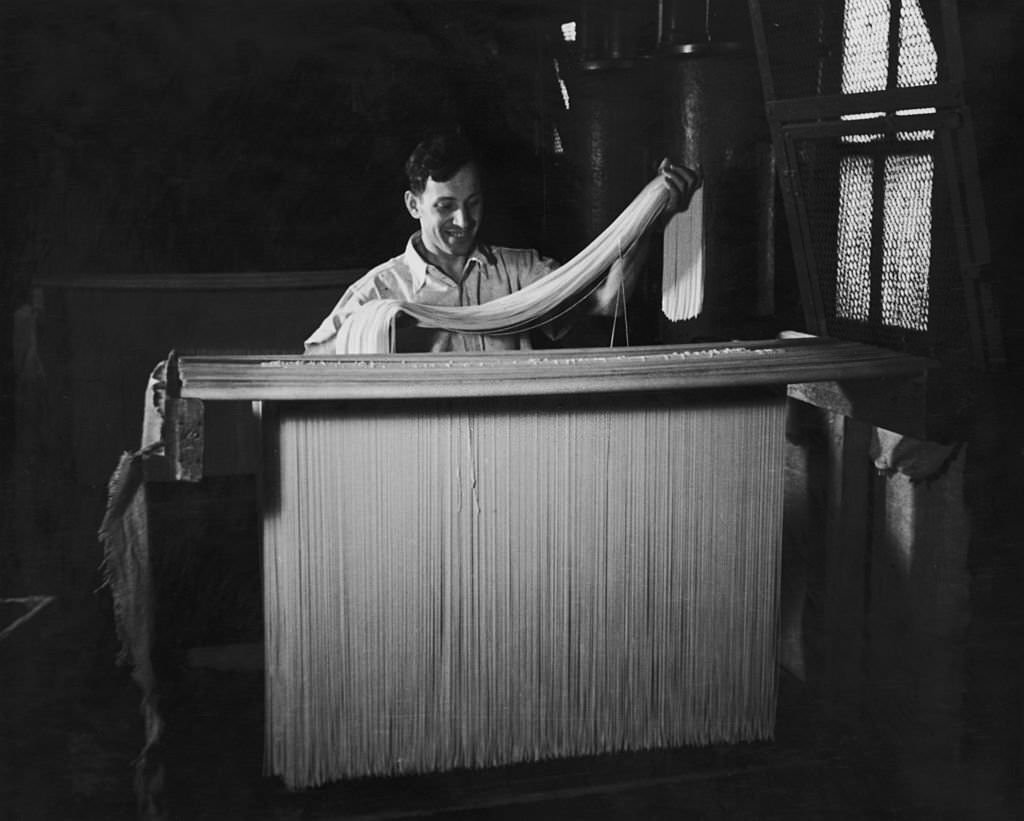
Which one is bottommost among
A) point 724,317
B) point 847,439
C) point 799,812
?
point 799,812

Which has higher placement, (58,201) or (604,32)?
(604,32)

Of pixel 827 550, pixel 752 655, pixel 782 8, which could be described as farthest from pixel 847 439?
pixel 782 8

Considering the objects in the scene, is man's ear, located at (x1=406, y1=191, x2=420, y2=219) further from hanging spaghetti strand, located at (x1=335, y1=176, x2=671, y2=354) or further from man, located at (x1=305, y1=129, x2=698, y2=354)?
hanging spaghetti strand, located at (x1=335, y1=176, x2=671, y2=354)

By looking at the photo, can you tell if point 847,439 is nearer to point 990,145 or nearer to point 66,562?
point 990,145

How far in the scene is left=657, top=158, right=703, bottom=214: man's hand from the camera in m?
1.34

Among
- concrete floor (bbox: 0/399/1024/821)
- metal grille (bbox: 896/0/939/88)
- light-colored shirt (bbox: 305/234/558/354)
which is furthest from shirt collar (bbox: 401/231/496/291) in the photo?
metal grille (bbox: 896/0/939/88)

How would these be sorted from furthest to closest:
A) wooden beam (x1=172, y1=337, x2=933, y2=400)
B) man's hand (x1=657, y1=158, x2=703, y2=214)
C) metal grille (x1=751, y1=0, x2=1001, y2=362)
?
metal grille (x1=751, y1=0, x2=1001, y2=362) → man's hand (x1=657, y1=158, x2=703, y2=214) → wooden beam (x1=172, y1=337, x2=933, y2=400)

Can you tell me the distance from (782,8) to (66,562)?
1.08 meters

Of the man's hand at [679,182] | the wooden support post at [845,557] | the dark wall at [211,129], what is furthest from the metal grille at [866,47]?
the dark wall at [211,129]

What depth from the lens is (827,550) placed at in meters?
1.49

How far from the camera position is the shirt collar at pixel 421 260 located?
1298 mm

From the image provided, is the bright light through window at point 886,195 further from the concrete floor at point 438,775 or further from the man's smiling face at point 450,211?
the man's smiling face at point 450,211

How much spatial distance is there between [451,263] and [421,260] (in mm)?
36

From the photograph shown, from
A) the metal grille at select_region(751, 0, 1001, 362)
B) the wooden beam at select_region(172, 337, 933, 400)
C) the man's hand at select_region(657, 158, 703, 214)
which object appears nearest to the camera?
the wooden beam at select_region(172, 337, 933, 400)
